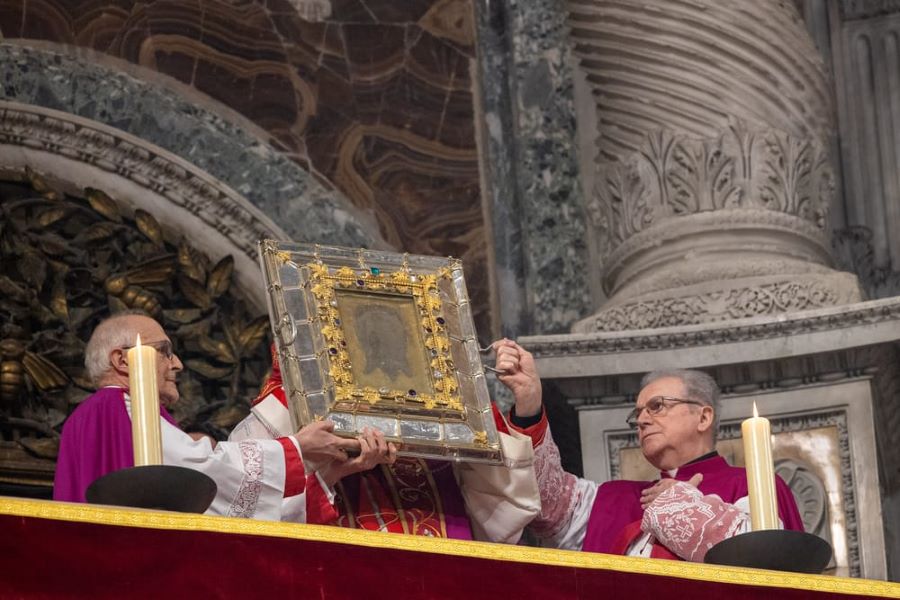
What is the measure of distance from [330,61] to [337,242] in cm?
66

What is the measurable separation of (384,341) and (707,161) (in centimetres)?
213

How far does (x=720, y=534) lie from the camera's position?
17.6ft

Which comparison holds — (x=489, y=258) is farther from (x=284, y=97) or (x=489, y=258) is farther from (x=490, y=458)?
(x=490, y=458)

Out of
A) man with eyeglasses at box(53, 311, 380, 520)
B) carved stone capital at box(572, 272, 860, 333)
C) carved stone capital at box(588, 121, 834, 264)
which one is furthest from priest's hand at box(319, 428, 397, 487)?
carved stone capital at box(588, 121, 834, 264)

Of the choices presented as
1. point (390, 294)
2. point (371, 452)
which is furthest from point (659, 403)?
point (371, 452)

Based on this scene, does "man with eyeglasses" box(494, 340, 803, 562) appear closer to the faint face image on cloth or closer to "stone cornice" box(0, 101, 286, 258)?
the faint face image on cloth

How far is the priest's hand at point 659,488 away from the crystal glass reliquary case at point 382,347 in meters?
0.42

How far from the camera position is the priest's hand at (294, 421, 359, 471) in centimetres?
530

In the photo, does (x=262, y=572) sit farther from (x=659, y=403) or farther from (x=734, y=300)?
(x=734, y=300)

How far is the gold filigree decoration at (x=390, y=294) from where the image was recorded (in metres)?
5.43

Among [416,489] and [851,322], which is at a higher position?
[851,322]

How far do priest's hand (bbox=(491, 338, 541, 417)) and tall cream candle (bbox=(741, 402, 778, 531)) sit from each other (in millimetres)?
797

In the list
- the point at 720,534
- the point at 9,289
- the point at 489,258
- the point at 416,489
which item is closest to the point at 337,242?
the point at 489,258

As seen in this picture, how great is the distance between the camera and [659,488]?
18.5ft
